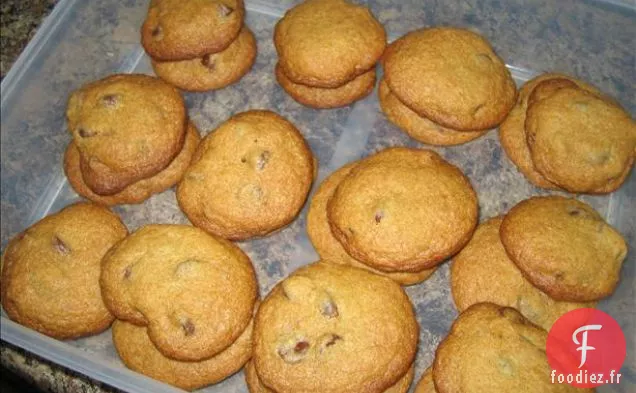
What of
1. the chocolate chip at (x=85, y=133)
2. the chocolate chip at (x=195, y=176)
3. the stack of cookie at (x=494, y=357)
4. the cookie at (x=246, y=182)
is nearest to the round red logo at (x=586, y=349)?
the stack of cookie at (x=494, y=357)

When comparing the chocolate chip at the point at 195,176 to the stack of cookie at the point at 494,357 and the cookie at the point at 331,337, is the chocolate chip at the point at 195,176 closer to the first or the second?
the cookie at the point at 331,337

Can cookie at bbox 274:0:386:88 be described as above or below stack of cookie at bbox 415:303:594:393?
above

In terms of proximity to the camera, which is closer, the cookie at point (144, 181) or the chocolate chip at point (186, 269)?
the chocolate chip at point (186, 269)

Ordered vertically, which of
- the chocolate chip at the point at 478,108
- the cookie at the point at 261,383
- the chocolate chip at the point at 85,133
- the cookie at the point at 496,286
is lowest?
the cookie at the point at 261,383

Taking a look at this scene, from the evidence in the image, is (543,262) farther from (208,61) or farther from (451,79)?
(208,61)

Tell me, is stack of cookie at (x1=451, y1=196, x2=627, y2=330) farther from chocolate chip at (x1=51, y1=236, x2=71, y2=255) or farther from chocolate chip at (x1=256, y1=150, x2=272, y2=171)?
chocolate chip at (x1=51, y1=236, x2=71, y2=255)

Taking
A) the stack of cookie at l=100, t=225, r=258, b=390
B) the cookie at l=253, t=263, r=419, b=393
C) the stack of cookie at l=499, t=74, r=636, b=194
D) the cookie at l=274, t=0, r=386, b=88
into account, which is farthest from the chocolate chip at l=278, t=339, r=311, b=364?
the stack of cookie at l=499, t=74, r=636, b=194
